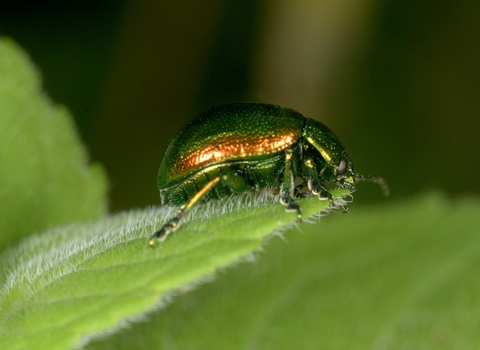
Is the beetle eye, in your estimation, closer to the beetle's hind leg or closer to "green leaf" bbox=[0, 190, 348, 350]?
the beetle's hind leg

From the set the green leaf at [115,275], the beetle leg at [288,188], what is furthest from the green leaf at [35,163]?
the beetle leg at [288,188]

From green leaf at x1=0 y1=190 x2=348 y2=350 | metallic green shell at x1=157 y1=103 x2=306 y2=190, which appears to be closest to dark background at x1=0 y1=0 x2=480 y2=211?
metallic green shell at x1=157 y1=103 x2=306 y2=190

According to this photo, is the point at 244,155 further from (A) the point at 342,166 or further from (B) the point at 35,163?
(B) the point at 35,163

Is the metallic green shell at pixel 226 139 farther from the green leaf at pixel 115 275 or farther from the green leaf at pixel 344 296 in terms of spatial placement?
the green leaf at pixel 115 275

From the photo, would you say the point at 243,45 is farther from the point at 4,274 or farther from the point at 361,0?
the point at 4,274

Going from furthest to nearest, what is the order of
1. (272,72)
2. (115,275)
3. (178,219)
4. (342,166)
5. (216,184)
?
(272,72) < (342,166) < (216,184) < (178,219) < (115,275)

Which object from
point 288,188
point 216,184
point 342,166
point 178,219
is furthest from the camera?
point 342,166

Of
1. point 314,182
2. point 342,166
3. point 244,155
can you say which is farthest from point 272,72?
point 314,182
